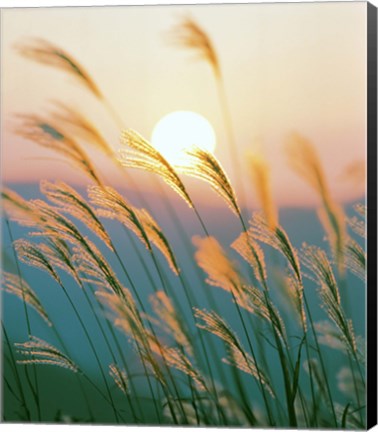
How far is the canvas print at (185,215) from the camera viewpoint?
637 centimetres

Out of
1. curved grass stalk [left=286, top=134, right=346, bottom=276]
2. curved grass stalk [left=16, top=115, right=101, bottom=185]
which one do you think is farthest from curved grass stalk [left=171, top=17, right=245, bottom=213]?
curved grass stalk [left=16, top=115, right=101, bottom=185]

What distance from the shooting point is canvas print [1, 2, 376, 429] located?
6371mm

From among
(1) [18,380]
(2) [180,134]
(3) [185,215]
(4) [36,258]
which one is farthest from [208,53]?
(1) [18,380]

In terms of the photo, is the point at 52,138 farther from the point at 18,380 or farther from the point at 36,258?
the point at 18,380

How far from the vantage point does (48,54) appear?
6.60 m

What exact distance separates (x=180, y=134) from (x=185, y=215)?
381mm

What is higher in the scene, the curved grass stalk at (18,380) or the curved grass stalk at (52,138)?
the curved grass stalk at (52,138)

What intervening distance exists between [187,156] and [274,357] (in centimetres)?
102

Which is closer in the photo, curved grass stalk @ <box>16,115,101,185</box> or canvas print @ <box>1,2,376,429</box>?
canvas print @ <box>1,2,376,429</box>

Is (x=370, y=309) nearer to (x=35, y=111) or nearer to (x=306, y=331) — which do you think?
(x=306, y=331)

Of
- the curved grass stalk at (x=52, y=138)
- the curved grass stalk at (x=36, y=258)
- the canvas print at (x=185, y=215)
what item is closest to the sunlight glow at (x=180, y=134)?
the canvas print at (x=185, y=215)

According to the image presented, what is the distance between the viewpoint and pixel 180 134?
6477mm

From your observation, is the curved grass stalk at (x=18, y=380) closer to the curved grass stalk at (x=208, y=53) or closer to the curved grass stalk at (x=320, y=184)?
the curved grass stalk at (x=208, y=53)

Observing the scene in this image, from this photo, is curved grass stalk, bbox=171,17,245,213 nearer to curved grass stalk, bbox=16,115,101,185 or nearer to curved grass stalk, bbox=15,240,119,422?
curved grass stalk, bbox=16,115,101,185
